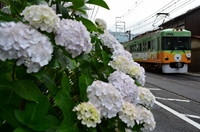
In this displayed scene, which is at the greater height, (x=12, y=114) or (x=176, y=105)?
(x=12, y=114)

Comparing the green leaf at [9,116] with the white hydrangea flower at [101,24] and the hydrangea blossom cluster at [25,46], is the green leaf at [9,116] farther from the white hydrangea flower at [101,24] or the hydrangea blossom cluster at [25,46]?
the white hydrangea flower at [101,24]

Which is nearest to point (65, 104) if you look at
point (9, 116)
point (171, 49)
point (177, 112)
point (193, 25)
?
point (9, 116)

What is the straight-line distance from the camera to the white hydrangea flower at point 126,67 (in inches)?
60.2

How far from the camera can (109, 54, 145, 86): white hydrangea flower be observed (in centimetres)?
153

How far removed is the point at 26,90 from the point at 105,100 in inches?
12.6

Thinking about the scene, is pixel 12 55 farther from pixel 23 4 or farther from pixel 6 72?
pixel 23 4

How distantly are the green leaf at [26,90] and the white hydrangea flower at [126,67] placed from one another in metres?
0.59

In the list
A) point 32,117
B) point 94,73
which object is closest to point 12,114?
point 32,117

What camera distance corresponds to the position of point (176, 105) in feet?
27.2

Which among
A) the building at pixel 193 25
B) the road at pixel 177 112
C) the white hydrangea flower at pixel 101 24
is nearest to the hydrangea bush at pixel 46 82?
the white hydrangea flower at pixel 101 24

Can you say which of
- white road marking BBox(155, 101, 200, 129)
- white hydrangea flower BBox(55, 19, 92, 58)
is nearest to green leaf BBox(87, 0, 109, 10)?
white hydrangea flower BBox(55, 19, 92, 58)

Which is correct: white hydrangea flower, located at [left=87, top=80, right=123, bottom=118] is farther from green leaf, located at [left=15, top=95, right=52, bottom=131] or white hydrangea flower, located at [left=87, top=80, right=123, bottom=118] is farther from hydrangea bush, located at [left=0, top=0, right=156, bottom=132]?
green leaf, located at [left=15, top=95, right=52, bottom=131]

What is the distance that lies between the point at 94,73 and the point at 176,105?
7206mm

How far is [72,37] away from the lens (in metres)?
1.07
